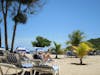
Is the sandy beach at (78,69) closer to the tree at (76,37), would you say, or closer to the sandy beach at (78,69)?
the sandy beach at (78,69)

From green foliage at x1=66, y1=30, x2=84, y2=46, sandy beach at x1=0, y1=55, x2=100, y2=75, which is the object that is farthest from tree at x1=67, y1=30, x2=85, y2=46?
sandy beach at x1=0, y1=55, x2=100, y2=75

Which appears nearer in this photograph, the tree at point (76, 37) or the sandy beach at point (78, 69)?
the sandy beach at point (78, 69)

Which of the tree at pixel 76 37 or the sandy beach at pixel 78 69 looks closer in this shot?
the sandy beach at pixel 78 69

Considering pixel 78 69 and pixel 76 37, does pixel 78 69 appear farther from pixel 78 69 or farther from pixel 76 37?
pixel 76 37

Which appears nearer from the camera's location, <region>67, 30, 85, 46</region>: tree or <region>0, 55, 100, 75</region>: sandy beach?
<region>0, 55, 100, 75</region>: sandy beach

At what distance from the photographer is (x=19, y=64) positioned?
32.4 feet

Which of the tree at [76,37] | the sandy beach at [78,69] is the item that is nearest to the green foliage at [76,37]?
the tree at [76,37]

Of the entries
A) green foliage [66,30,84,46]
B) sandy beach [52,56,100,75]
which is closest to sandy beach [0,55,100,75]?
sandy beach [52,56,100,75]

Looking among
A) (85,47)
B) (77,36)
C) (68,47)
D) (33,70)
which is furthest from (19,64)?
(77,36)

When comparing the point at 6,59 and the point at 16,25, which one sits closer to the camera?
the point at 6,59

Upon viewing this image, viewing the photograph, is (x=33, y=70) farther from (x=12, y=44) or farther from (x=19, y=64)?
(x=12, y=44)

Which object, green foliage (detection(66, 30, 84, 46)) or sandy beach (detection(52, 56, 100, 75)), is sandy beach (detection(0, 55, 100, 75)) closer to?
sandy beach (detection(52, 56, 100, 75))

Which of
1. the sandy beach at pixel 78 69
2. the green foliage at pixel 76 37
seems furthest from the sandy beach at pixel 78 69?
the green foliage at pixel 76 37

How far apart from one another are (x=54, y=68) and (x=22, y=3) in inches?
512
